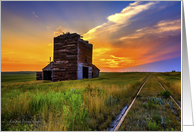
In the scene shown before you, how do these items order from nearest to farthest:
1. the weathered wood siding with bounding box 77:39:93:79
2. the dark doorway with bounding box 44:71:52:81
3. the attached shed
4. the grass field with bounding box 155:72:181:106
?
the grass field with bounding box 155:72:181:106, the attached shed, the weathered wood siding with bounding box 77:39:93:79, the dark doorway with bounding box 44:71:52:81

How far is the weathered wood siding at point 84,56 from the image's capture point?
2084 centimetres

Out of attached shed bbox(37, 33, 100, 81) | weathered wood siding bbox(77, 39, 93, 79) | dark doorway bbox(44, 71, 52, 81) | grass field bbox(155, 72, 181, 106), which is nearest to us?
grass field bbox(155, 72, 181, 106)

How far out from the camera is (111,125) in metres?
3.63

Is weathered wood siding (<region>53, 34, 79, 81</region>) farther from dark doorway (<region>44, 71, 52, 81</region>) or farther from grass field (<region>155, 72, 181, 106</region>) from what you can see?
grass field (<region>155, 72, 181, 106</region>)

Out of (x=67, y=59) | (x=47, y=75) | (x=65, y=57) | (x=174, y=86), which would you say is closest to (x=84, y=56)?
(x=67, y=59)

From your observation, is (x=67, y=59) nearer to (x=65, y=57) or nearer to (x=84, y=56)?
(x=65, y=57)

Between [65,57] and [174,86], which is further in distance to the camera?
[65,57]

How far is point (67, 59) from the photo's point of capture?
20.5 m

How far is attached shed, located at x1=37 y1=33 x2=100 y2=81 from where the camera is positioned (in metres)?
20.1

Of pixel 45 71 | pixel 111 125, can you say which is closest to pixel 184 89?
pixel 111 125

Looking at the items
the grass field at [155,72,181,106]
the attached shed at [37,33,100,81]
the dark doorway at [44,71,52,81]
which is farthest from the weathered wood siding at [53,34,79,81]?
the grass field at [155,72,181,106]

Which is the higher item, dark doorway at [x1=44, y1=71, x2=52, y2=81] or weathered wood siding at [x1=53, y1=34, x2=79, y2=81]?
weathered wood siding at [x1=53, y1=34, x2=79, y2=81]

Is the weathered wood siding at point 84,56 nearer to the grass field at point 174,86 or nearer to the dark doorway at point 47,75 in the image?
the dark doorway at point 47,75

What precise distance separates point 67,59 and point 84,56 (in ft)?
13.2
